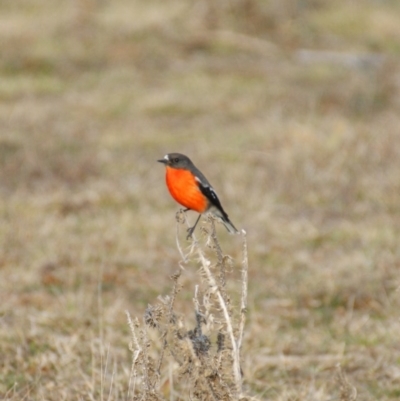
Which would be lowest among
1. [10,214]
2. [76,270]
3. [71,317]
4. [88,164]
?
[71,317]

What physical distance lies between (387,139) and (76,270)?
20.5 ft

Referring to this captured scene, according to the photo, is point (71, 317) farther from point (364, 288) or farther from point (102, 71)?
point (102, 71)

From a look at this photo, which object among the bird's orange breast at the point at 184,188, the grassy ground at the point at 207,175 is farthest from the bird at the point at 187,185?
the grassy ground at the point at 207,175

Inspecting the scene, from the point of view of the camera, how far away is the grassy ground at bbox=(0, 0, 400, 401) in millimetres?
6336

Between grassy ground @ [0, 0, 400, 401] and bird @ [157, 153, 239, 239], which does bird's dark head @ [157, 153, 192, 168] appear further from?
grassy ground @ [0, 0, 400, 401]

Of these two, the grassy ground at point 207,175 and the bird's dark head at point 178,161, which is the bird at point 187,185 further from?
the grassy ground at point 207,175

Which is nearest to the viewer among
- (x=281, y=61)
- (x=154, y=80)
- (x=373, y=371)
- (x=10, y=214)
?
(x=373, y=371)

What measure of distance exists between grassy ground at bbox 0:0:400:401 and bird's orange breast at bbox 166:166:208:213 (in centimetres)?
91

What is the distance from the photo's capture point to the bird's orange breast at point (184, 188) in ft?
17.4

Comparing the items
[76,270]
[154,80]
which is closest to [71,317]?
[76,270]

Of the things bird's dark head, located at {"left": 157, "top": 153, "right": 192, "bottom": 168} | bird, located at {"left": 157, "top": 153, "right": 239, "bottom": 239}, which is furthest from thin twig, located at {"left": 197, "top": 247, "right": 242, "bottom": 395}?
bird's dark head, located at {"left": 157, "top": 153, "right": 192, "bottom": 168}

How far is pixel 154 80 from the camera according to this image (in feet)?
63.0

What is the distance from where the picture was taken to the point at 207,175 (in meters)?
12.4

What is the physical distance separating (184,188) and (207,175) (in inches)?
280
